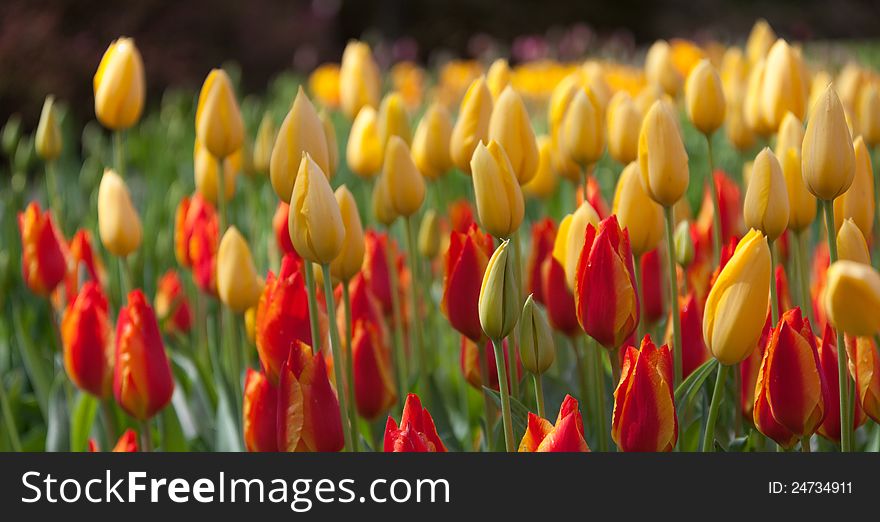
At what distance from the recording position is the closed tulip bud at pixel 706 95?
1497 millimetres

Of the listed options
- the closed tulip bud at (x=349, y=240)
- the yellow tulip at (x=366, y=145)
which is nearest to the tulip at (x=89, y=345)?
the closed tulip bud at (x=349, y=240)

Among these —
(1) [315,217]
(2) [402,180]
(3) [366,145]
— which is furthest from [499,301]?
(3) [366,145]

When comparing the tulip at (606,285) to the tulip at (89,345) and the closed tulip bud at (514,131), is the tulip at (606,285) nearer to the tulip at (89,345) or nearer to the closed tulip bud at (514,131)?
the closed tulip bud at (514,131)

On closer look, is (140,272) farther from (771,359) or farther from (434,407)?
(771,359)

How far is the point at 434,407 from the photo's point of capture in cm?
162

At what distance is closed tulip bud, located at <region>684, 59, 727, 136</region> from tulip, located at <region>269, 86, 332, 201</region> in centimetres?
57

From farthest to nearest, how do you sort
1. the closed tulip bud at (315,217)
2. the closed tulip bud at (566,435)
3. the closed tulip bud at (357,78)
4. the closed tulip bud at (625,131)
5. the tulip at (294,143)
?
the closed tulip bud at (357,78) < the closed tulip bud at (625,131) < the tulip at (294,143) < the closed tulip bud at (315,217) < the closed tulip bud at (566,435)

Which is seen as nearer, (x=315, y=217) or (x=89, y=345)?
(x=315, y=217)

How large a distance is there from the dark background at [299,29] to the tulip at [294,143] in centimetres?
393

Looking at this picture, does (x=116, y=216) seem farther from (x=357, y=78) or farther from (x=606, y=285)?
(x=606, y=285)

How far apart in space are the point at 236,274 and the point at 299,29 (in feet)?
30.7

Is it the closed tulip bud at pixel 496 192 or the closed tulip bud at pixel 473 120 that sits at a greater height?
the closed tulip bud at pixel 473 120

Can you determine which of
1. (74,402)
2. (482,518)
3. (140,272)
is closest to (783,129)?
(482,518)

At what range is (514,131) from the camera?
134 centimetres
